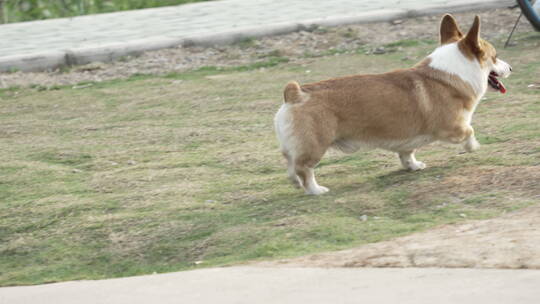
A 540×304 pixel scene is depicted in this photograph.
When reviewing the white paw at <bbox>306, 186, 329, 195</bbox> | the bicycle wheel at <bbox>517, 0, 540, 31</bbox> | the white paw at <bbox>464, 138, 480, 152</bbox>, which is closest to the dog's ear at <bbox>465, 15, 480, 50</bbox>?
the white paw at <bbox>464, 138, 480, 152</bbox>

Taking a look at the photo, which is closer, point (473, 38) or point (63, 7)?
point (473, 38)

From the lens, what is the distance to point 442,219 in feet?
16.3

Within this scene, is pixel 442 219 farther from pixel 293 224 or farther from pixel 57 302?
pixel 57 302

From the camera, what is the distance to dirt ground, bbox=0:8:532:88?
10797 millimetres

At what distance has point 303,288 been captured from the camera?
4027mm

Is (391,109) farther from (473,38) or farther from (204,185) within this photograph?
(204,185)

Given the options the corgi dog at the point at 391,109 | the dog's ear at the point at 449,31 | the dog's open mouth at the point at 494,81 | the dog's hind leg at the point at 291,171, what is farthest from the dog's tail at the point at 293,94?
the dog's open mouth at the point at 494,81

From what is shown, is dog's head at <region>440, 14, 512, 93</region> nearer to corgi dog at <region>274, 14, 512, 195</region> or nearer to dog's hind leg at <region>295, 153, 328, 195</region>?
corgi dog at <region>274, 14, 512, 195</region>

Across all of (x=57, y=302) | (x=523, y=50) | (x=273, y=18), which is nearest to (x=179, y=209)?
(x=57, y=302)

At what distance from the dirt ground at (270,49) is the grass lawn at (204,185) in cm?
123

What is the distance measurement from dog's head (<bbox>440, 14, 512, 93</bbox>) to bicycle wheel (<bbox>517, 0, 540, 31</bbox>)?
11.2 ft

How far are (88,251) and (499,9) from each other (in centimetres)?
839

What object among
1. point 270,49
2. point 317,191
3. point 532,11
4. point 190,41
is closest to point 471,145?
point 317,191

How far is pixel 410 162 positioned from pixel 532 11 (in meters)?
4.24
